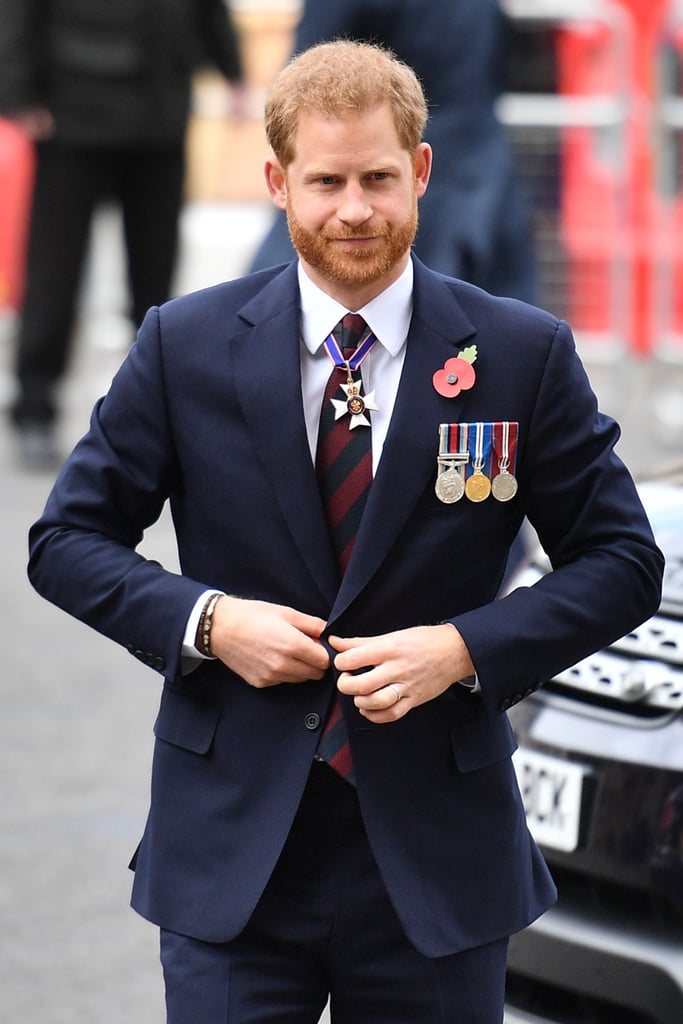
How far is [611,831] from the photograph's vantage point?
3.05 metres

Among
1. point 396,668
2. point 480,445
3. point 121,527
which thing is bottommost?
point 396,668

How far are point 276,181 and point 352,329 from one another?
0.20m

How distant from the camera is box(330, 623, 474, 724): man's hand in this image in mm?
2352

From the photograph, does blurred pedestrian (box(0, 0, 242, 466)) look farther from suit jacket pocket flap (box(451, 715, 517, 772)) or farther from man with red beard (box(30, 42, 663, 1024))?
suit jacket pocket flap (box(451, 715, 517, 772))

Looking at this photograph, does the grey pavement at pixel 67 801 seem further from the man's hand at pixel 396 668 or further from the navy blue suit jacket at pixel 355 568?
the man's hand at pixel 396 668

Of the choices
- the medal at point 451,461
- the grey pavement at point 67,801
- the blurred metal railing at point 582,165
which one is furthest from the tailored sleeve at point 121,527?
the blurred metal railing at point 582,165

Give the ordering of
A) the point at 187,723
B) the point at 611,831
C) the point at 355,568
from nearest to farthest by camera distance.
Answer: the point at 355,568
the point at 187,723
the point at 611,831

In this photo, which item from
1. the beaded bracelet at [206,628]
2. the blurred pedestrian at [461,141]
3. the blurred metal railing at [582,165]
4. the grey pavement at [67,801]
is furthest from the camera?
the blurred metal railing at [582,165]

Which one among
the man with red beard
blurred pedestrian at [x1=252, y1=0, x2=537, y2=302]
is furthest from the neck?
blurred pedestrian at [x1=252, y1=0, x2=537, y2=302]

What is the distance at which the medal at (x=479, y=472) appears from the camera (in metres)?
2.49

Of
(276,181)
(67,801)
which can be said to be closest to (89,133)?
(67,801)

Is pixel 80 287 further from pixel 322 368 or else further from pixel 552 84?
pixel 322 368

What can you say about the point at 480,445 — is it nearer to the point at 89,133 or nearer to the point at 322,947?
the point at 322,947

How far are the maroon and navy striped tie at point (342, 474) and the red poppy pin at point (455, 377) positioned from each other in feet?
0.32
